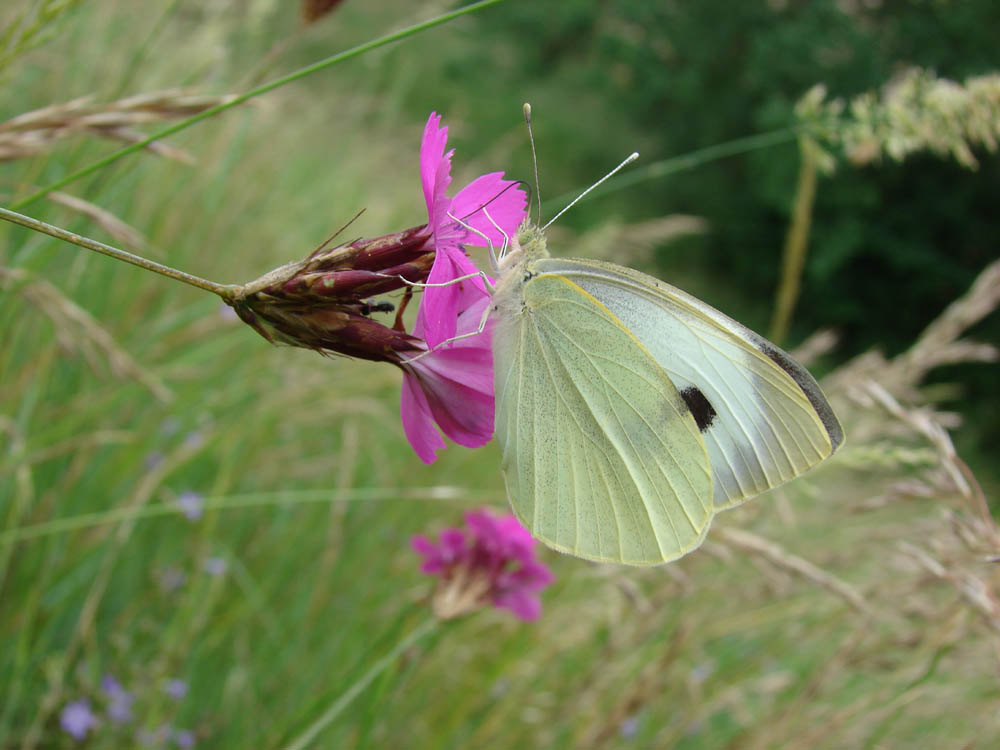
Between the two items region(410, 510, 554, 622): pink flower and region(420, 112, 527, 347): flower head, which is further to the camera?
region(410, 510, 554, 622): pink flower

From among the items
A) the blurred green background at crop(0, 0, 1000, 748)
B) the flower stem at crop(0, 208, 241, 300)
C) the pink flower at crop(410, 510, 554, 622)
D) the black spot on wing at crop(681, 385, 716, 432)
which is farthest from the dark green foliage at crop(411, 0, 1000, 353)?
the flower stem at crop(0, 208, 241, 300)

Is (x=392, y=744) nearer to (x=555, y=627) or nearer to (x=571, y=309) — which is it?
(x=555, y=627)

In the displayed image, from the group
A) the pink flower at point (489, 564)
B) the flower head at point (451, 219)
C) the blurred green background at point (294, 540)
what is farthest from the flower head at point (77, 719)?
the flower head at point (451, 219)

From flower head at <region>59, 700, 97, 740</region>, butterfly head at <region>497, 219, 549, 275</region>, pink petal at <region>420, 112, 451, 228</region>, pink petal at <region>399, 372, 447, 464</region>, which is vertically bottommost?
flower head at <region>59, 700, 97, 740</region>

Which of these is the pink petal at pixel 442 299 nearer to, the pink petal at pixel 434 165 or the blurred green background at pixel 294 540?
the pink petal at pixel 434 165

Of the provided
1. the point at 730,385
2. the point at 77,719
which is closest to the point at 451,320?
the point at 730,385

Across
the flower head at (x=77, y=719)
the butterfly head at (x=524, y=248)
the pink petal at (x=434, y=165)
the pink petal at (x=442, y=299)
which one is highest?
the butterfly head at (x=524, y=248)

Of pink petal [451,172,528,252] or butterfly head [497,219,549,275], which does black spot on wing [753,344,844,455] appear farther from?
pink petal [451,172,528,252]

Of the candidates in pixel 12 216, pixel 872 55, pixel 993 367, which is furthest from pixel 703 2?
pixel 12 216

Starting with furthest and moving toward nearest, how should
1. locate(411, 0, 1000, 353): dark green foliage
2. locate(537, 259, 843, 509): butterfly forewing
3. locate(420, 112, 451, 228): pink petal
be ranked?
locate(411, 0, 1000, 353): dark green foliage < locate(537, 259, 843, 509): butterfly forewing < locate(420, 112, 451, 228): pink petal
